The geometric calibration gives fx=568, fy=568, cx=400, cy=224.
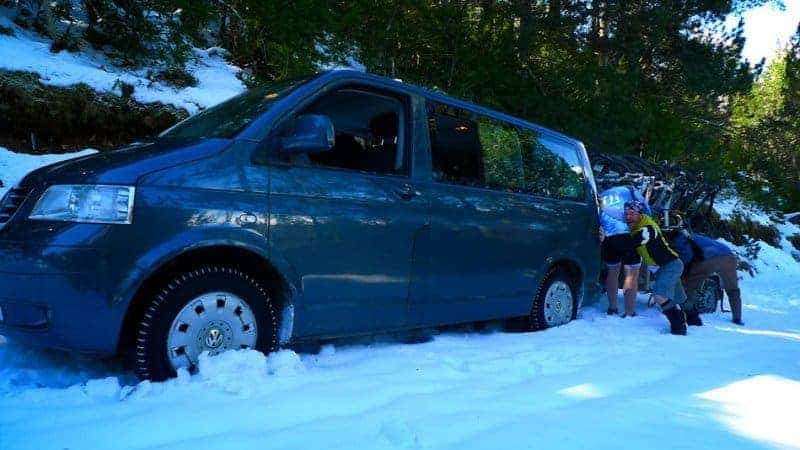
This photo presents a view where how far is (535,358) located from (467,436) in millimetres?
1546

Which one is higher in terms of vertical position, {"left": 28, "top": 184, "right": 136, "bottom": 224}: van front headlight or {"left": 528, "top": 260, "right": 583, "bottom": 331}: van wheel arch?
{"left": 28, "top": 184, "right": 136, "bottom": 224}: van front headlight

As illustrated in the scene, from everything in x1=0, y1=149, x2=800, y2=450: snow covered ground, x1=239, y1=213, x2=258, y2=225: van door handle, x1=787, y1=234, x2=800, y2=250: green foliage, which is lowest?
x1=0, y1=149, x2=800, y2=450: snow covered ground

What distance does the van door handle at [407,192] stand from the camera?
147 inches

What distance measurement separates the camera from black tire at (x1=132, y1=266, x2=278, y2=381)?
2760mm

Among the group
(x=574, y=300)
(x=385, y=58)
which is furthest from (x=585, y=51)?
(x=574, y=300)

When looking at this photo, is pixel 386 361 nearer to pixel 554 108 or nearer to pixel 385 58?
pixel 554 108

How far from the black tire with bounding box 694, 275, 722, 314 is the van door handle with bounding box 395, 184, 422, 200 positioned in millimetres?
4716

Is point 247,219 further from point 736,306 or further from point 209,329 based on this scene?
point 736,306

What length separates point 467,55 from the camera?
11953 mm

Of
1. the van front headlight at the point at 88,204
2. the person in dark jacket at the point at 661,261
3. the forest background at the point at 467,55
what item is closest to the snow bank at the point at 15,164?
the forest background at the point at 467,55

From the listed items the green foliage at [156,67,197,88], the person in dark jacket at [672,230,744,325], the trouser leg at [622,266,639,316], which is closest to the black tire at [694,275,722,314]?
the person in dark jacket at [672,230,744,325]

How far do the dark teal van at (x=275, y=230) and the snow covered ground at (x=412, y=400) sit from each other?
9.0 inches

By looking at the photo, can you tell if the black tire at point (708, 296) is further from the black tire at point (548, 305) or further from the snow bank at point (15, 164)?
the snow bank at point (15, 164)

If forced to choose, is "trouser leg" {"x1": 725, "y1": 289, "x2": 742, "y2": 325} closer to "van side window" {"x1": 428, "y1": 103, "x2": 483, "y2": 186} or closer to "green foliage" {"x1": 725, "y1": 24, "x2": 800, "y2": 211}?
"van side window" {"x1": 428, "y1": 103, "x2": 483, "y2": 186}
